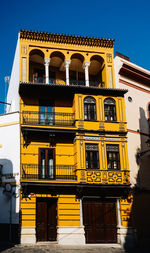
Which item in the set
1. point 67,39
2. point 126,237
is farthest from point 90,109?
point 126,237

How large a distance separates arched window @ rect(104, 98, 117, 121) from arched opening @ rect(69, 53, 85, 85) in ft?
8.87

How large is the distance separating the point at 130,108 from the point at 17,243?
12.3 m

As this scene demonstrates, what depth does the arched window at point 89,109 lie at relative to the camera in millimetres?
21808

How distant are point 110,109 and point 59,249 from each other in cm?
998

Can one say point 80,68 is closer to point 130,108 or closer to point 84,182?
point 130,108

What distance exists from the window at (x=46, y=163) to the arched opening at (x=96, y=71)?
255 inches

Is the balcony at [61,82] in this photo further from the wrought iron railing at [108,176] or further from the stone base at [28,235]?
the stone base at [28,235]

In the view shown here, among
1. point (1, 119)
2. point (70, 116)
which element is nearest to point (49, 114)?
point (70, 116)

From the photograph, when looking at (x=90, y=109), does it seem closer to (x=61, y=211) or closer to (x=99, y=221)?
(x=61, y=211)

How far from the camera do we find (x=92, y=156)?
20828 mm

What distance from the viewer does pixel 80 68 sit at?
24938 mm

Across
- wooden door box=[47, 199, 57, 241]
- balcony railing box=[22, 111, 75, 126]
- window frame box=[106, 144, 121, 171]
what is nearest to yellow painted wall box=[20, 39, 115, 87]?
balcony railing box=[22, 111, 75, 126]

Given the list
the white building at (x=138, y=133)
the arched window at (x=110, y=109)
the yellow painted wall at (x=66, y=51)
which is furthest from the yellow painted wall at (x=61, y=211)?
the yellow painted wall at (x=66, y=51)

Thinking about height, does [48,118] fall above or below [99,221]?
above
